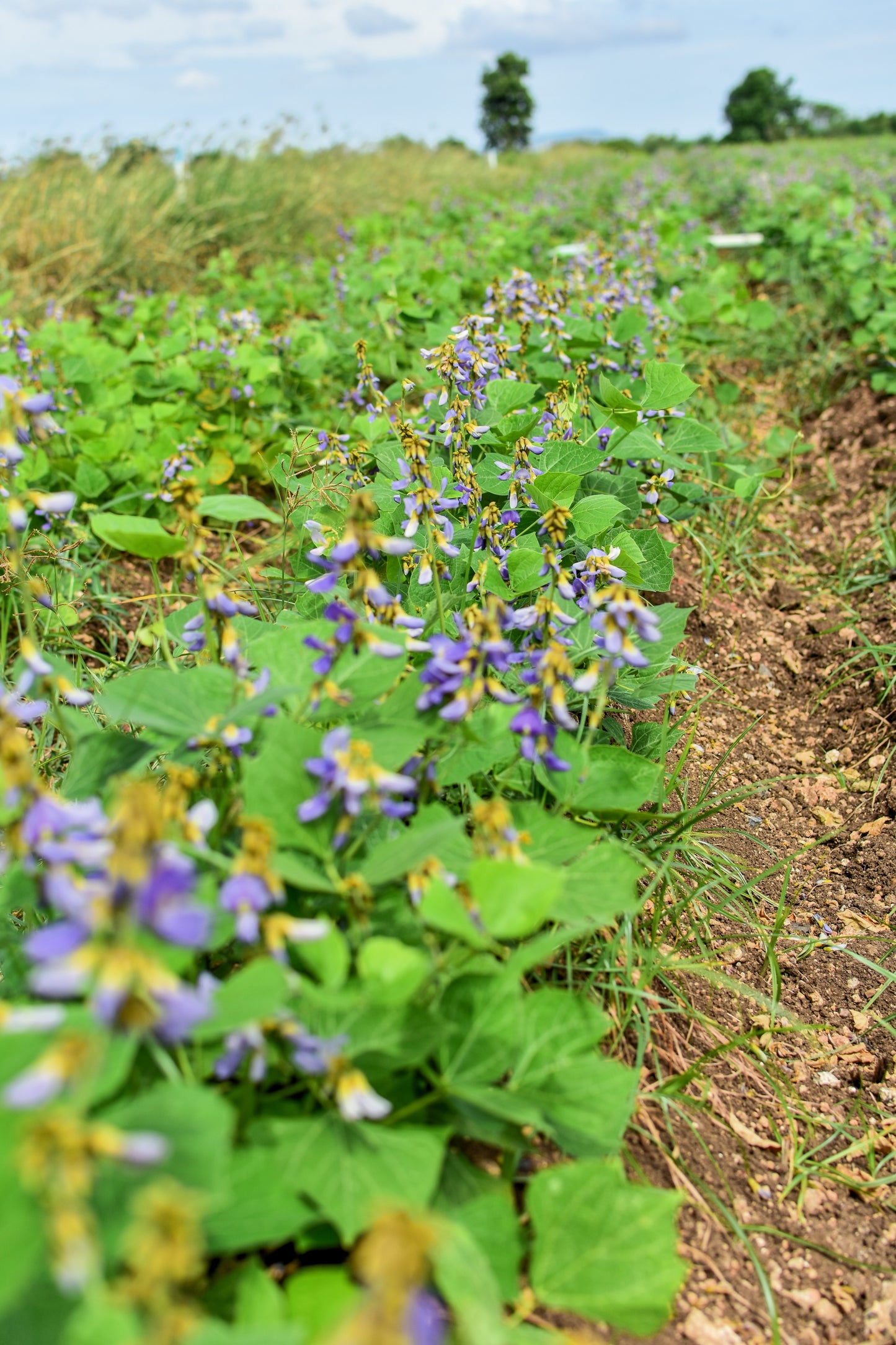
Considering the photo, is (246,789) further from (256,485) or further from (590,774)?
(256,485)

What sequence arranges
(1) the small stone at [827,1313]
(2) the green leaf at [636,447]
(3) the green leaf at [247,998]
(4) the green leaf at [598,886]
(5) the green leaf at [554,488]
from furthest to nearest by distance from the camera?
1. (2) the green leaf at [636,447]
2. (5) the green leaf at [554,488]
3. (1) the small stone at [827,1313]
4. (4) the green leaf at [598,886]
5. (3) the green leaf at [247,998]

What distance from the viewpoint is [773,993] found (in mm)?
2404

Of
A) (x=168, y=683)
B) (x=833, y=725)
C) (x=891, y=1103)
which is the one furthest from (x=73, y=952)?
(x=833, y=725)

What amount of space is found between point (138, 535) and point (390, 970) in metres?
0.86

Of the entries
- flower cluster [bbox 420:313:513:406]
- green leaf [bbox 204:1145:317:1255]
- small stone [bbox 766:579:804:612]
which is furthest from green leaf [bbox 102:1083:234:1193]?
small stone [bbox 766:579:804:612]

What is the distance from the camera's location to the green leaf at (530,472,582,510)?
8.34 ft

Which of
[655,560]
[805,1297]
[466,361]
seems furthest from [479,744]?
[466,361]

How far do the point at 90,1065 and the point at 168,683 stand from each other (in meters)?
0.87

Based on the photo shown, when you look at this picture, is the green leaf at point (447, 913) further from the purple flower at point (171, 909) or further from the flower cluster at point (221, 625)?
the flower cluster at point (221, 625)

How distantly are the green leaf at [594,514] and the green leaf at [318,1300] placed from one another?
1.87m

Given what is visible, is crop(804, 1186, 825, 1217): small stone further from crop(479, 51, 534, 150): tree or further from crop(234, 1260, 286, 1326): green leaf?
crop(479, 51, 534, 150): tree

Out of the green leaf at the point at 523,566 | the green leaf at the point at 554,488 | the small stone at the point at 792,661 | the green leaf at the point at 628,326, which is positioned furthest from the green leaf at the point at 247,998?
the green leaf at the point at 628,326

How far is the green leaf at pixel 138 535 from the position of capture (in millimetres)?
1643

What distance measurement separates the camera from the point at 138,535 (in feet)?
5.52
